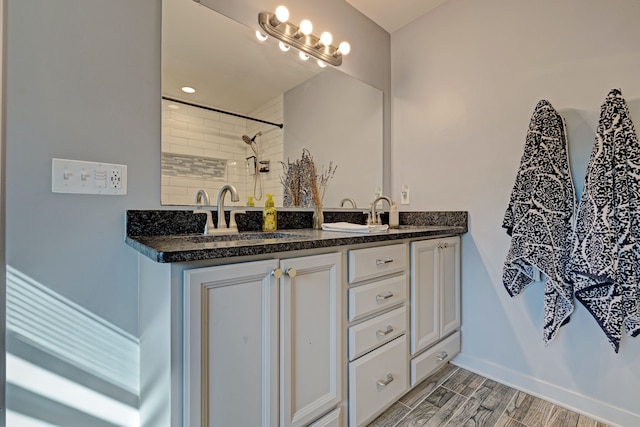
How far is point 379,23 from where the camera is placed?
90.3 inches

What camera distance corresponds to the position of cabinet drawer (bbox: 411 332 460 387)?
1605 mm

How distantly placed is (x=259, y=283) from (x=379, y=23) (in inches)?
88.1

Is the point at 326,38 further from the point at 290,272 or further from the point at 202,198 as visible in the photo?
the point at 290,272

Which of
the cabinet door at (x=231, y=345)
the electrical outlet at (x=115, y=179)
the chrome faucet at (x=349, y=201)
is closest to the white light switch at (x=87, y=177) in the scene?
the electrical outlet at (x=115, y=179)

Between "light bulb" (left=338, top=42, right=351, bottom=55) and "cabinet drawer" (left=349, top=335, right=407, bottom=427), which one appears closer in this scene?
"cabinet drawer" (left=349, top=335, right=407, bottom=427)

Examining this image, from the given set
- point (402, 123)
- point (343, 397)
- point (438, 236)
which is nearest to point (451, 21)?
point (402, 123)

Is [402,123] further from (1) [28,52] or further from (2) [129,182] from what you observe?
(1) [28,52]

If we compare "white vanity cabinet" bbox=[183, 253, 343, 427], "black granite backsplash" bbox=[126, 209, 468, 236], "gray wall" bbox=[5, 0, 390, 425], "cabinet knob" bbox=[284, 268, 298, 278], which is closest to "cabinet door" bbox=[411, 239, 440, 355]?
"black granite backsplash" bbox=[126, 209, 468, 236]

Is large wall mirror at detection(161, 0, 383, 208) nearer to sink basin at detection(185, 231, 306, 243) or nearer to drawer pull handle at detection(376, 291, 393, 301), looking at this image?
sink basin at detection(185, 231, 306, 243)

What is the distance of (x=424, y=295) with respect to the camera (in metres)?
1.66

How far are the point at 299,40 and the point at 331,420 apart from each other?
6.42 feet

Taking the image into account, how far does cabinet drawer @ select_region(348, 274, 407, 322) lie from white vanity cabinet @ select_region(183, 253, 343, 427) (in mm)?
94

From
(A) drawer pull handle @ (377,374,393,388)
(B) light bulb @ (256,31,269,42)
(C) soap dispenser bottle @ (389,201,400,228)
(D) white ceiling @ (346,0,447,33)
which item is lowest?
(A) drawer pull handle @ (377,374,393,388)

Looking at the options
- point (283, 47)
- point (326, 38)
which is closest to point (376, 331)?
point (283, 47)
